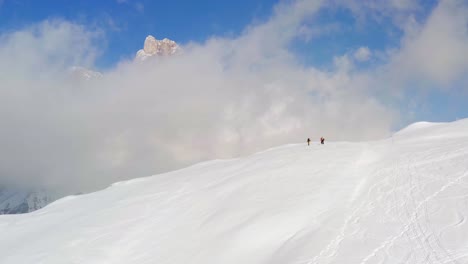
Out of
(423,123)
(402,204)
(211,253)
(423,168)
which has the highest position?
(423,123)

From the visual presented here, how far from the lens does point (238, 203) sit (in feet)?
74.5

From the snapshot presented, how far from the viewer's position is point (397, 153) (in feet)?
96.0

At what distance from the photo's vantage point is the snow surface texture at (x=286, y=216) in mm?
14344

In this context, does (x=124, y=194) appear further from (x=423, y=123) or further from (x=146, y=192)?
(x=423, y=123)

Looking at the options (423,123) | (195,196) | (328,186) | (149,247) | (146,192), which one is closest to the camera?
(149,247)

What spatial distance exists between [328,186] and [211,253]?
8981mm

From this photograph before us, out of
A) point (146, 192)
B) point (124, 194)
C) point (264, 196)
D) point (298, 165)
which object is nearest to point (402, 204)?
point (264, 196)

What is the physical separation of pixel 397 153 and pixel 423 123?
794 inches

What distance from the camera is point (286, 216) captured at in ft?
62.0

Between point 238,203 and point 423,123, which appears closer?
point 238,203

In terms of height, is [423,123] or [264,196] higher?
[423,123]

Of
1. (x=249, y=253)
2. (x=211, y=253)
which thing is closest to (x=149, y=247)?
(x=211, y=253)

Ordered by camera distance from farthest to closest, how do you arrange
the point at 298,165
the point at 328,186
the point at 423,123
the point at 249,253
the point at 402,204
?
the point at 423,123 → the point at 298,165 → the point at 328,186 → the point at 402,204 → the point at 249,253

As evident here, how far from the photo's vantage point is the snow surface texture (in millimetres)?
14344
